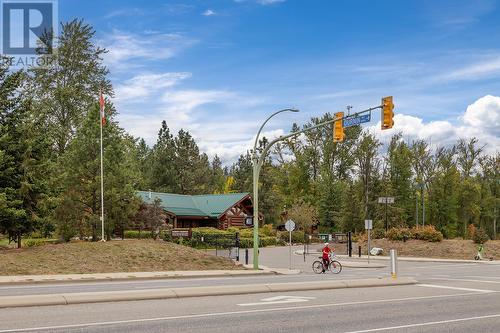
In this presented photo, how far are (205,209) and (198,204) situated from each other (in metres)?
1.93

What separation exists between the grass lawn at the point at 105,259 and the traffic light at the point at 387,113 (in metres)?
12.8

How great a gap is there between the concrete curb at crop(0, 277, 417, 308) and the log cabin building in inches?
1786

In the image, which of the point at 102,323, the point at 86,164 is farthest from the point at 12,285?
the point at 86,164

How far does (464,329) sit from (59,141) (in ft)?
169

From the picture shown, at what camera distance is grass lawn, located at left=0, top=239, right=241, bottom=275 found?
85.9 feet

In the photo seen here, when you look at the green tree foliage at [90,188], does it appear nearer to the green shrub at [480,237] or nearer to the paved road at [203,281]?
the paved road at [203,281]

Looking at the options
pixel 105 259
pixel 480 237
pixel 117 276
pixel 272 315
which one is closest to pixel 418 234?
pixel 480 237

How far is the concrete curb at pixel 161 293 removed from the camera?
14219 mm

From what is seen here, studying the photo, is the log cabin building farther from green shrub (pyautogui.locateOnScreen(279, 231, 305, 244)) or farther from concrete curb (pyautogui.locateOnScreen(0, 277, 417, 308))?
concrete curb (pyautogui.locateOnScreen(0, 277, 417, 308))

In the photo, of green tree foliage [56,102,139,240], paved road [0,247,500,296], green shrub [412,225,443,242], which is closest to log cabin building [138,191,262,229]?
green shrub [412,225,443,242]

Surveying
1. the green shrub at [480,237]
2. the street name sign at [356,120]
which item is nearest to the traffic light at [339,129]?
the street name sign at [356,120]

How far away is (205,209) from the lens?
70000 mm

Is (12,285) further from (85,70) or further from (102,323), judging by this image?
(85,70)

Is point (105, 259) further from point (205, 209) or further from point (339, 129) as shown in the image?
point (205, 209)
